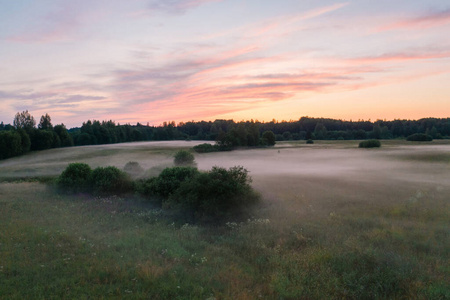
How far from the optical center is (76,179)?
27406 millimetres

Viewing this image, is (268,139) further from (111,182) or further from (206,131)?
(111,182)

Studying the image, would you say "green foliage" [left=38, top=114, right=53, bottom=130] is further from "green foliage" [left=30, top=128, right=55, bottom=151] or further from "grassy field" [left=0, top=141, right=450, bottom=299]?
"grassy field" [left=0, top=141, right=450, bottom=299]

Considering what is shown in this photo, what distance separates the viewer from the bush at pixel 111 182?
26.0m

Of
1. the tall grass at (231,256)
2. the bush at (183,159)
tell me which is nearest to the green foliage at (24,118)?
the bush at (183,159)

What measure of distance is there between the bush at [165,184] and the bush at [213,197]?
2.95 m

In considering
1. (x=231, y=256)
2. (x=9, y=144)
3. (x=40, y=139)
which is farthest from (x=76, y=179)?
(x=40, y=139)

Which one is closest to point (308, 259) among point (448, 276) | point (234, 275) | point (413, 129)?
point (234, 275)

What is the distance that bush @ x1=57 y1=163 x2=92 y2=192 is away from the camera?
2695 centimetres

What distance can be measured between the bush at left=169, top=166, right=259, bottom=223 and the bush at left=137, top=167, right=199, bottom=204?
295cm

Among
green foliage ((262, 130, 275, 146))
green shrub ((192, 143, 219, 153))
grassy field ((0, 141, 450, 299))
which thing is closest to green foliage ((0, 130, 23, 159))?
green shrub ((192, 143, 219, 153))

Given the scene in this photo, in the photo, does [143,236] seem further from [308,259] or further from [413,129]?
[413,129]

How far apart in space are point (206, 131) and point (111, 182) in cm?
11132

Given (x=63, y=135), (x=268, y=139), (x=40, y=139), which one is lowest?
(x=268, y=139)

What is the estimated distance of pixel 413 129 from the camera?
117m
